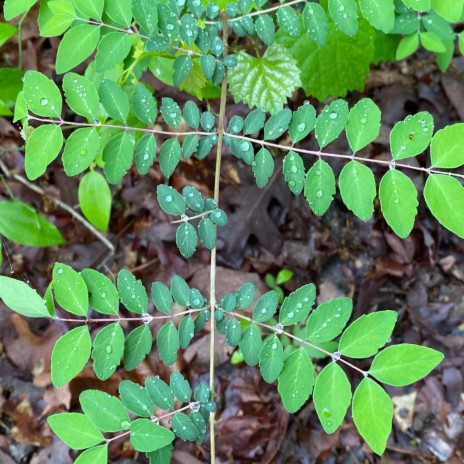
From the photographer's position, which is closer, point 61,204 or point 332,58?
point 332,58

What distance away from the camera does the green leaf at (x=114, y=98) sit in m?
1.35

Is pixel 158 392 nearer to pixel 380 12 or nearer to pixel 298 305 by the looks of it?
pixel 298 305

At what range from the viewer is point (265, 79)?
5.76ft

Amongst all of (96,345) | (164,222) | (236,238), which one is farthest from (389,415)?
(164,222)

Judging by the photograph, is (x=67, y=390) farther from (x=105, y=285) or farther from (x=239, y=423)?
(x=105, y=285)

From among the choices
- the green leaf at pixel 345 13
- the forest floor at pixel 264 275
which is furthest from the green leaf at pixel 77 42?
the forest floor at pixel 264 275

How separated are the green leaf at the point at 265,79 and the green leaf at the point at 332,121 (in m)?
0.44

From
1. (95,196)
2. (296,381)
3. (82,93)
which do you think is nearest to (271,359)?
(296,381)

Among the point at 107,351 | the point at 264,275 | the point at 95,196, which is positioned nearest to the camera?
the point at 107,351

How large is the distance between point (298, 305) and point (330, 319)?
0.28 ft

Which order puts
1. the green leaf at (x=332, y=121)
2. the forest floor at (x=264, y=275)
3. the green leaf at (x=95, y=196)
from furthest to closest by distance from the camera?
the forest floor at (x=264, y=275) < the green leaf at (x=95, y=196) < the green leaf at (x=332, y=121)

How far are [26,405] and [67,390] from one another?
236 mm

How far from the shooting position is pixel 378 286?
2.41 m

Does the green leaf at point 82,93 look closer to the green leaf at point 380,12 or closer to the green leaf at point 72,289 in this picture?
the green leaf at point 72,289
